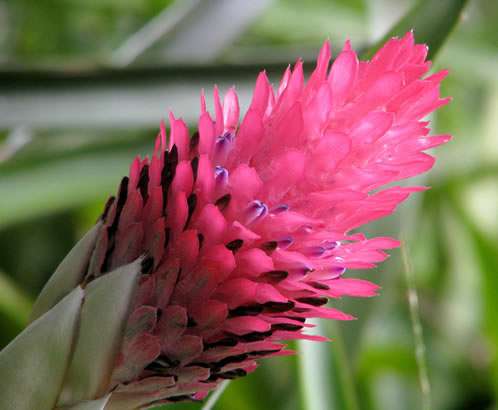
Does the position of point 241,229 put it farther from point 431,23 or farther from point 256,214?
point 431,23

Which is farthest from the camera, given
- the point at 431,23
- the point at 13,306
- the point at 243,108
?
the point at 13,306

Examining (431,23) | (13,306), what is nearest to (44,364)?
(431,23)

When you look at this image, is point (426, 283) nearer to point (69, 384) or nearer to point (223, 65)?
point (223, 65)

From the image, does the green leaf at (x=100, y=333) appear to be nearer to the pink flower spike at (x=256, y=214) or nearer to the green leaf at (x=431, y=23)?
the pink flower spike at (x=256, y=214)

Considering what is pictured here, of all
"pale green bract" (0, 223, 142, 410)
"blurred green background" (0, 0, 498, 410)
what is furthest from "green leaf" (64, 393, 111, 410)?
"blurred green background" (0, 0, 498, 410)

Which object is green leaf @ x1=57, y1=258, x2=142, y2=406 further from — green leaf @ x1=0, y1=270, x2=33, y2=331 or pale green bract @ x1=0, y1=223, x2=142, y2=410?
green leaf @ x1=0, y1=270, x2=33, y2=331

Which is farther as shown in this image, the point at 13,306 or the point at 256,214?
the point at 13,306

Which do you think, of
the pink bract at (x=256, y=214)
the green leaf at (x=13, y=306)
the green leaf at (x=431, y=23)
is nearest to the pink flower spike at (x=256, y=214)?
the pink bract at (x=256, y=214)
